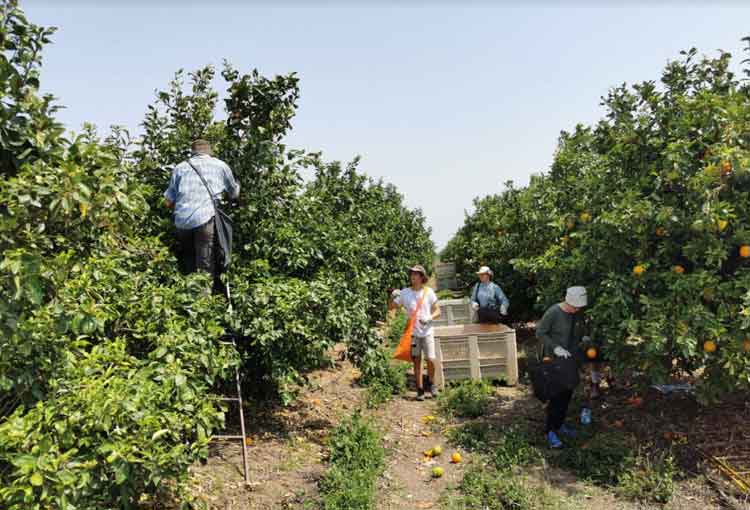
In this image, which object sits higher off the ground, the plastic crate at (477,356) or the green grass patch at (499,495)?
the plastic crate at (477,356)

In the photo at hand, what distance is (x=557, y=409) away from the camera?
16.8 ft

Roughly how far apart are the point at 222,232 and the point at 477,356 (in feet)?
13.0

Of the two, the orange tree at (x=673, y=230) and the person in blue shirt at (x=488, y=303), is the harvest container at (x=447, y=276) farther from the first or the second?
the orange tree at (x=673, y=230)

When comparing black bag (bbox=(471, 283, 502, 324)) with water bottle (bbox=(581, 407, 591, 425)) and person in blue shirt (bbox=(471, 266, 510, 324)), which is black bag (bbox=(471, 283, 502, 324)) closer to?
person in blue shirt (bbox=(471, 266, 510, 324))

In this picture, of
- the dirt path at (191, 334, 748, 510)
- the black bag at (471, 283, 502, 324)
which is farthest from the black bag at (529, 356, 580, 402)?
the black bag at (471, 283, 502, 324)

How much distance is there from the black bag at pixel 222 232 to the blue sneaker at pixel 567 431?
3.59 m

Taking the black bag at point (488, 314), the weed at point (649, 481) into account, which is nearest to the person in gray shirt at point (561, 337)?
the weed at point (649, 481)

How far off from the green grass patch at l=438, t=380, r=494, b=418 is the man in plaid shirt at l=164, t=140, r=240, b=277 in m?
3.15

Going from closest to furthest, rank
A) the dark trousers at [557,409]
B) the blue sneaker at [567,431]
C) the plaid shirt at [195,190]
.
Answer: the plaid shirt at [195,190], the dark trousers at [557,409], the blue sneaker at [567,431]

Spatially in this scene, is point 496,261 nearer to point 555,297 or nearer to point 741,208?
point 555,297

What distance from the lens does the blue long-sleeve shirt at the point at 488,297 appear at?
26.4 ft

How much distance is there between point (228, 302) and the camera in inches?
179

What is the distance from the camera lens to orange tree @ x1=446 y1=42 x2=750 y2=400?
4.07 metres

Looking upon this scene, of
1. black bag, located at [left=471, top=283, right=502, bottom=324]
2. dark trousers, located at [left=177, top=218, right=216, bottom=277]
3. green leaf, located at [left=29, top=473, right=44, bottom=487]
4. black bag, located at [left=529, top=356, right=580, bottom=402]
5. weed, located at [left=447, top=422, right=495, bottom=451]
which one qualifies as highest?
dark trousers, located at [left=177, top=218, right=216, bottom=277]
